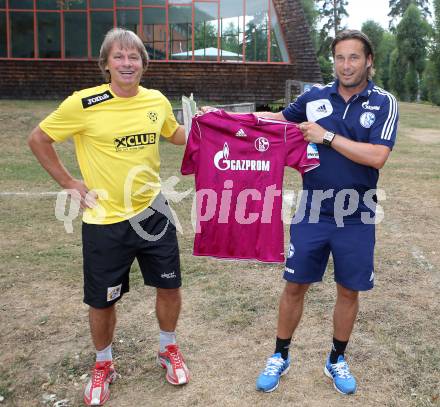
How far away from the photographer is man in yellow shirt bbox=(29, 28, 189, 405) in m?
3.28

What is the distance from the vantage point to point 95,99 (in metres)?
3.26

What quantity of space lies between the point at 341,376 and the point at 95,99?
2.41m

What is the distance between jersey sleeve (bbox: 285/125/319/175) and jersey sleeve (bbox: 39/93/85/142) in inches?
53.6

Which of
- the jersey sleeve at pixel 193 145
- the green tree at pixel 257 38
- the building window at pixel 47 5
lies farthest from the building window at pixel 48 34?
the jersey sleeve at pixel 193 145

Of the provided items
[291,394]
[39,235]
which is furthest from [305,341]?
[39,235]

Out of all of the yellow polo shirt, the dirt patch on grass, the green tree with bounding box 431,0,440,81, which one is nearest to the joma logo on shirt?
the yellow polo shirt

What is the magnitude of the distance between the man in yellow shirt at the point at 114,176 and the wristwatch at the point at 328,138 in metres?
1.06

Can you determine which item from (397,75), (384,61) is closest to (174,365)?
(397,75)

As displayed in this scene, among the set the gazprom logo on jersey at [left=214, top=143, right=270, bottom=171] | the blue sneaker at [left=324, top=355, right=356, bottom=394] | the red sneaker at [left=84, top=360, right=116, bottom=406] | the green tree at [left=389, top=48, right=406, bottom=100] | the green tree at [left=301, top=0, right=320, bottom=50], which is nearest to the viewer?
the red sneaker at [left=84, top=360, right=116, bottom=406]

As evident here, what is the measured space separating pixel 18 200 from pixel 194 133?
571 cm

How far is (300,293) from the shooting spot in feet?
11.9

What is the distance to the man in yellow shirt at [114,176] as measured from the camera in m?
→ 3.28

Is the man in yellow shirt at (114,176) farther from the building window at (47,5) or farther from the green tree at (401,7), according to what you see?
the green tree at (401,7)

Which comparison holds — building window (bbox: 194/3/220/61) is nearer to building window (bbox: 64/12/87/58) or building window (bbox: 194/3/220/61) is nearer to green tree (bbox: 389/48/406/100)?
building window (bbox: 64/12/87/58)
